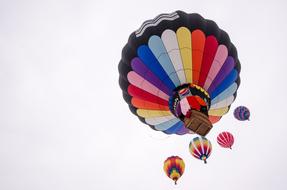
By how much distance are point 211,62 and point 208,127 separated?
225 cm

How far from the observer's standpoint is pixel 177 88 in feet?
34.9

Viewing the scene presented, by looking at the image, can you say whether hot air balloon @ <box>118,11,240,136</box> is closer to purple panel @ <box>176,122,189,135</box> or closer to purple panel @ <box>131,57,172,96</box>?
purple panel @ <box>131,57,172,96</box>

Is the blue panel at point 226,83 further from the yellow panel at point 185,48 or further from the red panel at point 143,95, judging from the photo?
the red panel at point 143,95

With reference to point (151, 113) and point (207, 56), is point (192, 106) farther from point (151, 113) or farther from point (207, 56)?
point (151, 113)

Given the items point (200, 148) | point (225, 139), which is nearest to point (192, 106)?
point (200, 148)

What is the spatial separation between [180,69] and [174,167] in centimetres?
401

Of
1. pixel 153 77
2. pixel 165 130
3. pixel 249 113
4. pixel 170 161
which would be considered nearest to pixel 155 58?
pixel 153 77

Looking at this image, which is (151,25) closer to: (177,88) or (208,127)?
(177,88)

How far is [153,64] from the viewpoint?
10.7 metres

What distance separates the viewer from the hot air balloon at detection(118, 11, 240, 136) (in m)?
10.2

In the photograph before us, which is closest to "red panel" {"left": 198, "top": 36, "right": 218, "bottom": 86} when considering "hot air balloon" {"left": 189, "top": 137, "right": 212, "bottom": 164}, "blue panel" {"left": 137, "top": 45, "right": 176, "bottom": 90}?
"blue panel" {"left": 137, "top": 45, "right": 176, "bottom": 90}

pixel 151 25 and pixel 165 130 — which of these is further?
pixel 165 130

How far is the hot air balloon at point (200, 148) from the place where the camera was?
12.0 m

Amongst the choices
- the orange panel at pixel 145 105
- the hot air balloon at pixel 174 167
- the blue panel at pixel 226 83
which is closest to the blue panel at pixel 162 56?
the orange panel at pixel 145 105
